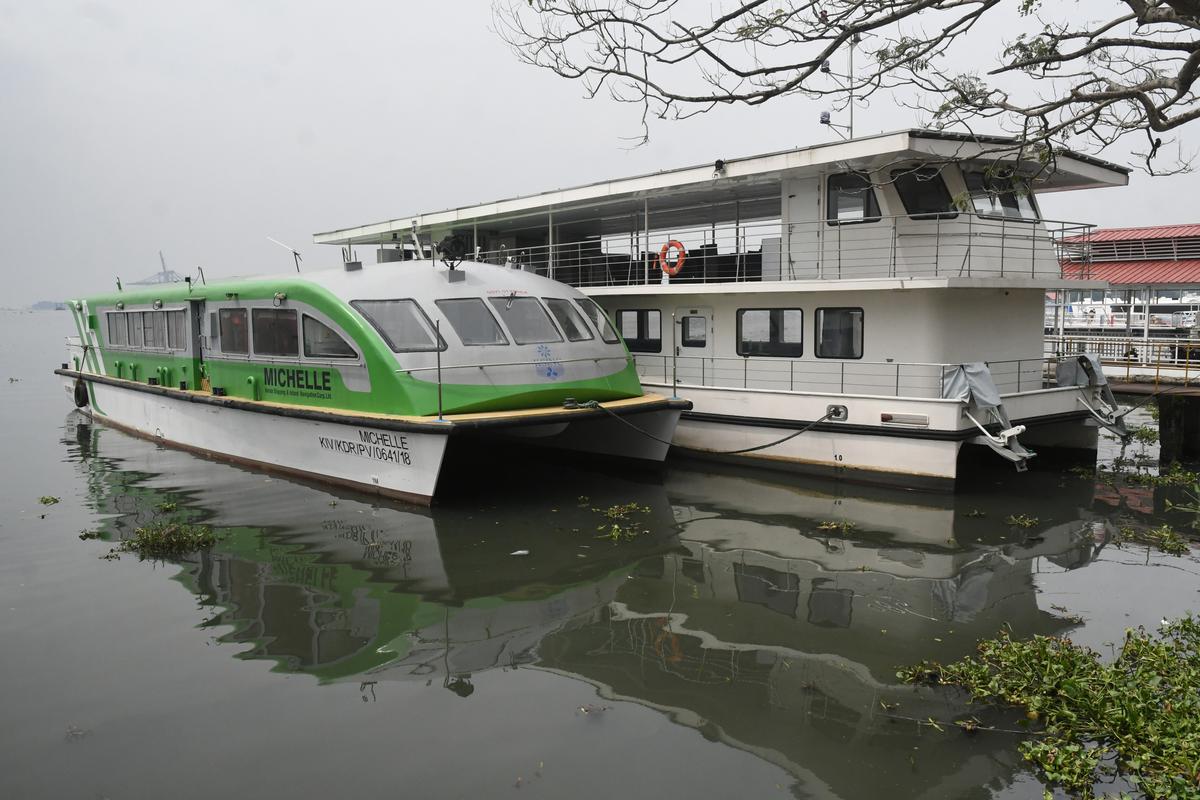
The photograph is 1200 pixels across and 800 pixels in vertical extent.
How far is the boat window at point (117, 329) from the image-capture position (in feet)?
62.0

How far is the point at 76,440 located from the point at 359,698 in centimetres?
1632

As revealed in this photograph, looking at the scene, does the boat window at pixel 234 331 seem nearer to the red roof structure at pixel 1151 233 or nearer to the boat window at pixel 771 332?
the boat window at pixel 771 332

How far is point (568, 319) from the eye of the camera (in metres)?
14.1

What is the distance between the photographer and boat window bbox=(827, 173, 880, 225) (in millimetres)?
14125

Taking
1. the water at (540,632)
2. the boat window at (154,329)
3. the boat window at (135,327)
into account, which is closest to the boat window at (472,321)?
the water at (540,632)

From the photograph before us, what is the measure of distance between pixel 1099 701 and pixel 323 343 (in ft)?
35.1

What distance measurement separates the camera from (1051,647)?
6887 millimetres

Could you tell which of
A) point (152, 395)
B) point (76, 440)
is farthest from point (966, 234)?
point (76, 440)

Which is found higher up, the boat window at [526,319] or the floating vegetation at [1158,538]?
the boat window at [526,319]

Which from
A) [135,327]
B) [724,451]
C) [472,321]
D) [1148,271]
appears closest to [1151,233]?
[1148,271]

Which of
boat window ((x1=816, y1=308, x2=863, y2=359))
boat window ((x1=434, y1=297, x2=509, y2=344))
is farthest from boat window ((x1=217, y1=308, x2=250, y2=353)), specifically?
boat window ((x1=816, y1=308, x2=863, y2=359))

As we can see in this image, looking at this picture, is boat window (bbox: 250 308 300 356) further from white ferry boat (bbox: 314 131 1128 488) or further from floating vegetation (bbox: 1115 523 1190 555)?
floating vegetation (bbox: 1115 523 1190 555)

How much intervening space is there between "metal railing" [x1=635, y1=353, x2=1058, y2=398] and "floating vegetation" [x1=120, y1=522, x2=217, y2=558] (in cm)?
707

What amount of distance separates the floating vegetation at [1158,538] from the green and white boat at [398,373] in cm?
615
